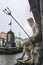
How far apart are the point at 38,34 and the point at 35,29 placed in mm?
226

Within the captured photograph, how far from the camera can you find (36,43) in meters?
6.20

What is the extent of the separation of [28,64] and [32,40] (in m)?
0.62

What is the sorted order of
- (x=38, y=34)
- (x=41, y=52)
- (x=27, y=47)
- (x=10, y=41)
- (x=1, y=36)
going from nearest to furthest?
(x=41, y=52), (x=38, y=34), (x=27, y=47), (x=10, y=41), (x=1, y=36)

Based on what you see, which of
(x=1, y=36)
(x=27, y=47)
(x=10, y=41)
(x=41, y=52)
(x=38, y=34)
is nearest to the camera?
(x=41, y=52)

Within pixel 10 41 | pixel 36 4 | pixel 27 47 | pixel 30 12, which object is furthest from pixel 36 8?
pixel 10 41

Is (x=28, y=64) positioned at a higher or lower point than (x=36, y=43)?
lower

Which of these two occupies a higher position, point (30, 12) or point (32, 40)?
point (30, 12)

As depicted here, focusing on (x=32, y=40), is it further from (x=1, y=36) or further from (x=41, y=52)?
(x=1, y=36)

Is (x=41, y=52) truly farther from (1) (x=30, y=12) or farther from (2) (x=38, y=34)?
(1) (x=30, y=12)

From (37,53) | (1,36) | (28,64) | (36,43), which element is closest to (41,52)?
(37,53)

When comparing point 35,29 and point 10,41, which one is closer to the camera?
point 35,29

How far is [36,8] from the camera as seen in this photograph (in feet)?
18.7

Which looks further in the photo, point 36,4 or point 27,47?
point 27,47

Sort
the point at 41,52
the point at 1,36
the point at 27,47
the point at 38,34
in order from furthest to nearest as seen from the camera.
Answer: the point at 1,36 → the point at 27,47 → the point at 38,34 → the point at 41,52
